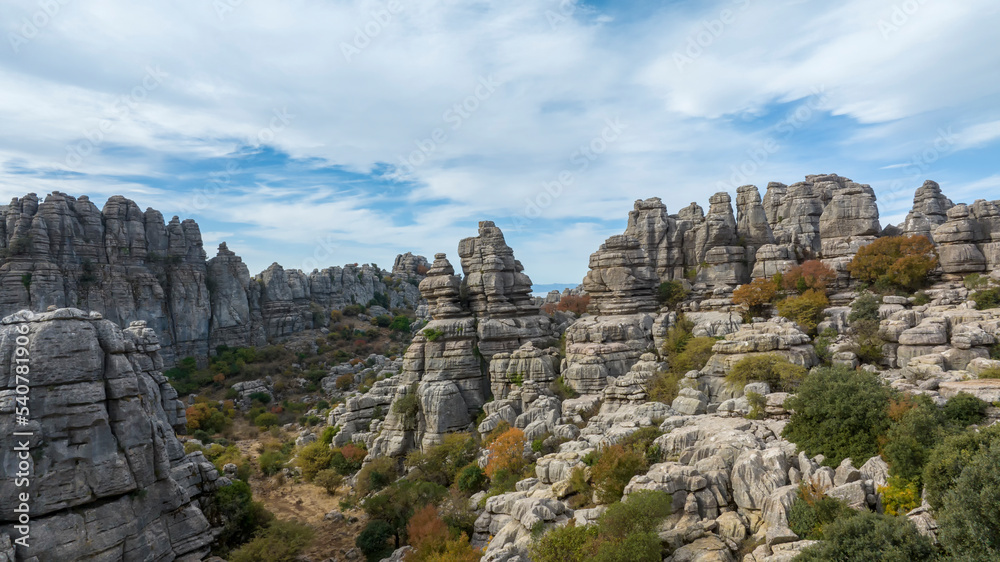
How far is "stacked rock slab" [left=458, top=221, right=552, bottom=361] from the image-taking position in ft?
118

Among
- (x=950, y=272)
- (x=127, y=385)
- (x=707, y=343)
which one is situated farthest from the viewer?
(x=950, y=272)

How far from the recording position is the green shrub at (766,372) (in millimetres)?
22622

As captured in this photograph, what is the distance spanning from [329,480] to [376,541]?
34.5 ft

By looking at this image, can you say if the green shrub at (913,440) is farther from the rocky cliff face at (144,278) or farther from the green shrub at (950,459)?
the rocky cliff face at (144,278)

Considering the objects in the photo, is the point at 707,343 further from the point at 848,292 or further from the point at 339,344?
the point at 339,344

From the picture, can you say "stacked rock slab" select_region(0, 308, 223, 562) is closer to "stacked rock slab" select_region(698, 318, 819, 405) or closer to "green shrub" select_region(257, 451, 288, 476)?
"green shrub" select_region(257, 451, 288, 476)

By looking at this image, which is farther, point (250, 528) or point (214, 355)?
point (214, 355)

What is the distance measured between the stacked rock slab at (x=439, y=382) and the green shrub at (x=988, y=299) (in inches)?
1047

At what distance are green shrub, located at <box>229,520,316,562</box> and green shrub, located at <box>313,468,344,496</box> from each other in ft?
30.3

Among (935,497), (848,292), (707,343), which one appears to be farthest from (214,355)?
(935,497)

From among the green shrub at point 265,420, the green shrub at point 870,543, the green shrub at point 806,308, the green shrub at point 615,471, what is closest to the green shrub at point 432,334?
the green shrub at point 615,471

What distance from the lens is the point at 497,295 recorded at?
37.2 metres

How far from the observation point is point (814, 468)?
1470cm

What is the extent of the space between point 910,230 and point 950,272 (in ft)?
18.4
